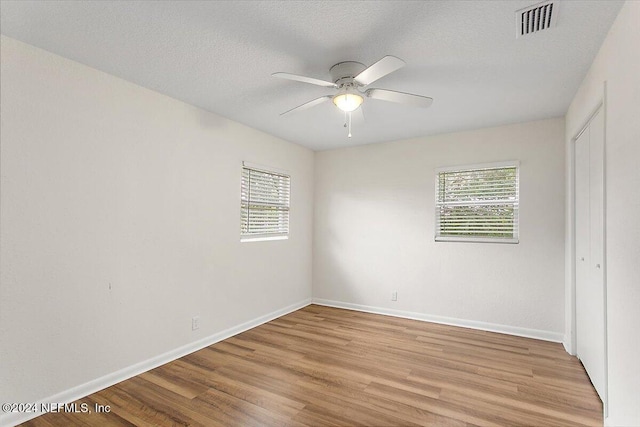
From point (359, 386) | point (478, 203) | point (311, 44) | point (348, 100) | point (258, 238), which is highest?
point (311, 44)

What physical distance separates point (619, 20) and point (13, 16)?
340 cm

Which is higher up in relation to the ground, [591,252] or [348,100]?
[348,100]

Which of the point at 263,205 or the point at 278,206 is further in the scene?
the point at 278,206

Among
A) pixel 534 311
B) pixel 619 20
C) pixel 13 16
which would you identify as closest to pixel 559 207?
pixel 534 311

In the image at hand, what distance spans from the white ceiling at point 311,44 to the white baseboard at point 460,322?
2.42 m

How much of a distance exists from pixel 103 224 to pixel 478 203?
3904 mm

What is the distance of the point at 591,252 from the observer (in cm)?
256

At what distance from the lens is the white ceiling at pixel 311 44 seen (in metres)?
1.78

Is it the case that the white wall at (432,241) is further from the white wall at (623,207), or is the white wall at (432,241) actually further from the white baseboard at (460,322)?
the white wall at (623,207)

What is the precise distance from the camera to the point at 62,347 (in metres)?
2.26

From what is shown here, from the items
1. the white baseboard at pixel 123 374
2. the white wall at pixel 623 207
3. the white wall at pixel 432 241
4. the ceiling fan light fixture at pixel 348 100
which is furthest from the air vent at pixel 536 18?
the white baseboard at pixel 123 374

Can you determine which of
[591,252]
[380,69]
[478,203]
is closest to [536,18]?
[380,69]

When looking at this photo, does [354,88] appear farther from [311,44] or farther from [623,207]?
[623,207]

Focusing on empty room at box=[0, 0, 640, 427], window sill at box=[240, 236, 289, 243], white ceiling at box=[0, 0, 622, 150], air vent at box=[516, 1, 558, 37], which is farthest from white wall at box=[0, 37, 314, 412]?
air vent at box=[516, 1, 558, 37]
